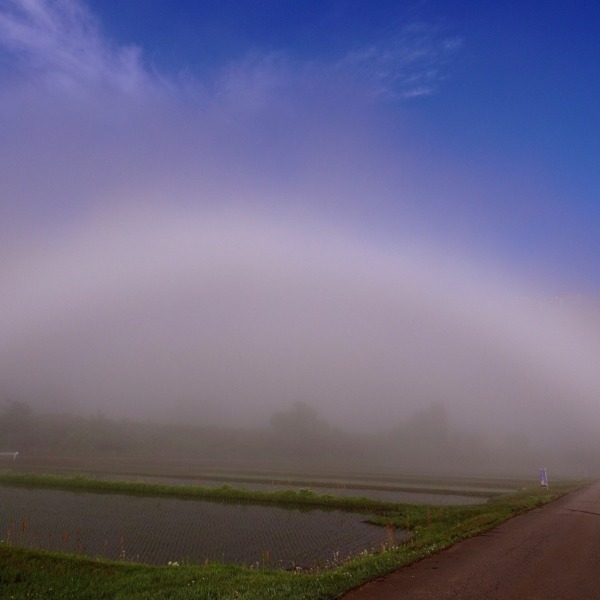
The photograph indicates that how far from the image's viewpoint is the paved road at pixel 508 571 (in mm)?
11242

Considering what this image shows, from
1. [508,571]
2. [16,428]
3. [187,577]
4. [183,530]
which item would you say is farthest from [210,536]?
[16,428]

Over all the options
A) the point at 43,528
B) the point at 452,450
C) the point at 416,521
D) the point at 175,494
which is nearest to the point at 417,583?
the point at 416,521

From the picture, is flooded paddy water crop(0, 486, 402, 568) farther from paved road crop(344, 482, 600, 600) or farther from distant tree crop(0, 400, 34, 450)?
distant tree crop(0, 400, 34, 450)

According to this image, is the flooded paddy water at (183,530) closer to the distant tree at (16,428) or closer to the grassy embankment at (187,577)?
the grassy embankment at (187,577)

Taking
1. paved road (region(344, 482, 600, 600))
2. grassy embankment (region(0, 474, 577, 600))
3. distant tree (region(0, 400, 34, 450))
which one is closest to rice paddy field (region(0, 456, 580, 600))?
grassy embankment (region(0, 474, 577, 600))

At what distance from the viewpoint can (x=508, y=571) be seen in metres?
13.3

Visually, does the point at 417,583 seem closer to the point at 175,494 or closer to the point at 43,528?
the point at 43,528

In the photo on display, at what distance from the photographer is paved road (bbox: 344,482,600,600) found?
11242mm

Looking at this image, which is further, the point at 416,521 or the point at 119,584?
the point at 416,521

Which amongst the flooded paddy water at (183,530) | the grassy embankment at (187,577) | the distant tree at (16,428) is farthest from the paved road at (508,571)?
the distant tree at (16,428)

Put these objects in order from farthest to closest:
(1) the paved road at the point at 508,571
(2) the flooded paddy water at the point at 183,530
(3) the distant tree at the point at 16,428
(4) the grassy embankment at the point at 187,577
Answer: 1. (3) the distant tree at the point at 16,428
2. (2) the flooded paddy water at the point at 183,530
3. (4) the grassy embankment at the point at 187,577
4. (1) the paved road at the point at 508,571

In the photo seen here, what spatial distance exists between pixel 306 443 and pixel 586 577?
148 m

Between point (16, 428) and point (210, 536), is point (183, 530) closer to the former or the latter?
point (210, 536)

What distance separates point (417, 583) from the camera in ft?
40.2
